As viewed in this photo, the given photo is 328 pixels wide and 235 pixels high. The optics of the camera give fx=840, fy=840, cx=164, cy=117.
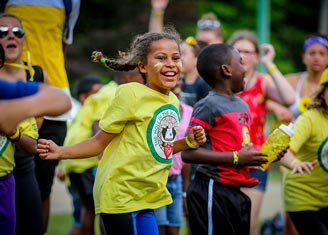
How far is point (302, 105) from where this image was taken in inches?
342

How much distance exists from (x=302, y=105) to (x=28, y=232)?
11.5 ft

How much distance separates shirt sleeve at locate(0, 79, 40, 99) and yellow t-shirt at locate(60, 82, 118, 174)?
4.55 metres

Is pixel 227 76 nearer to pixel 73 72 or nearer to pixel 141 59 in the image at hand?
pixel 141 59

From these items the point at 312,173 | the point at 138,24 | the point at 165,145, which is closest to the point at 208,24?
the point at 312,173

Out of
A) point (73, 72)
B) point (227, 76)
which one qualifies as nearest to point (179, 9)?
point (73, 72)

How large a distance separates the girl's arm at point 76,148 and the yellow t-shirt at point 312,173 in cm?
207

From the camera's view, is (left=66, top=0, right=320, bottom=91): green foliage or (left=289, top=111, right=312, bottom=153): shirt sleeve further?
(left=66, top=0, right=320, bottom=91): green foliage

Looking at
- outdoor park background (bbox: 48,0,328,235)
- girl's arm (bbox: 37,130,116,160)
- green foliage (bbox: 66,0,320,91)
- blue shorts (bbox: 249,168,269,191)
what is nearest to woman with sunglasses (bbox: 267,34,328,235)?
blue shorts (bbox: 249,168,269,191)

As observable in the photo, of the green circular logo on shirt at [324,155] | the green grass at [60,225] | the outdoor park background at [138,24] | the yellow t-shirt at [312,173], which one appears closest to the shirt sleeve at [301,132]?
the yellow t-shirt at [312,173]

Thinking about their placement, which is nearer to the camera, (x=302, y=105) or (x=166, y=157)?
(x=166, y=157)

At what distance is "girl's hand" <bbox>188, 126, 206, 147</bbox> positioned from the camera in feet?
19.3

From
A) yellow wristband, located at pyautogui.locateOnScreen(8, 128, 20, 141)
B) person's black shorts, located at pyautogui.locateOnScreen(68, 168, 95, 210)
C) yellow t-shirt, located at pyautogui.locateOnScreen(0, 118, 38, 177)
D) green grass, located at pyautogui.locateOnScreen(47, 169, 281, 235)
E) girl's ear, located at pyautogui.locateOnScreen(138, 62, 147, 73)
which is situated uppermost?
girl's ear, located at pyautogui.locateOnScreen(138, 62, 147, 73)

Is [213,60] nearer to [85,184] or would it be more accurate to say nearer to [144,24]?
[85,184]

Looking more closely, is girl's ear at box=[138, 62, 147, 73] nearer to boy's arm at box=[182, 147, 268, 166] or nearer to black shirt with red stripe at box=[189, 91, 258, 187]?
black shirt with red stripe at box=[189, 91, 258, 187]
